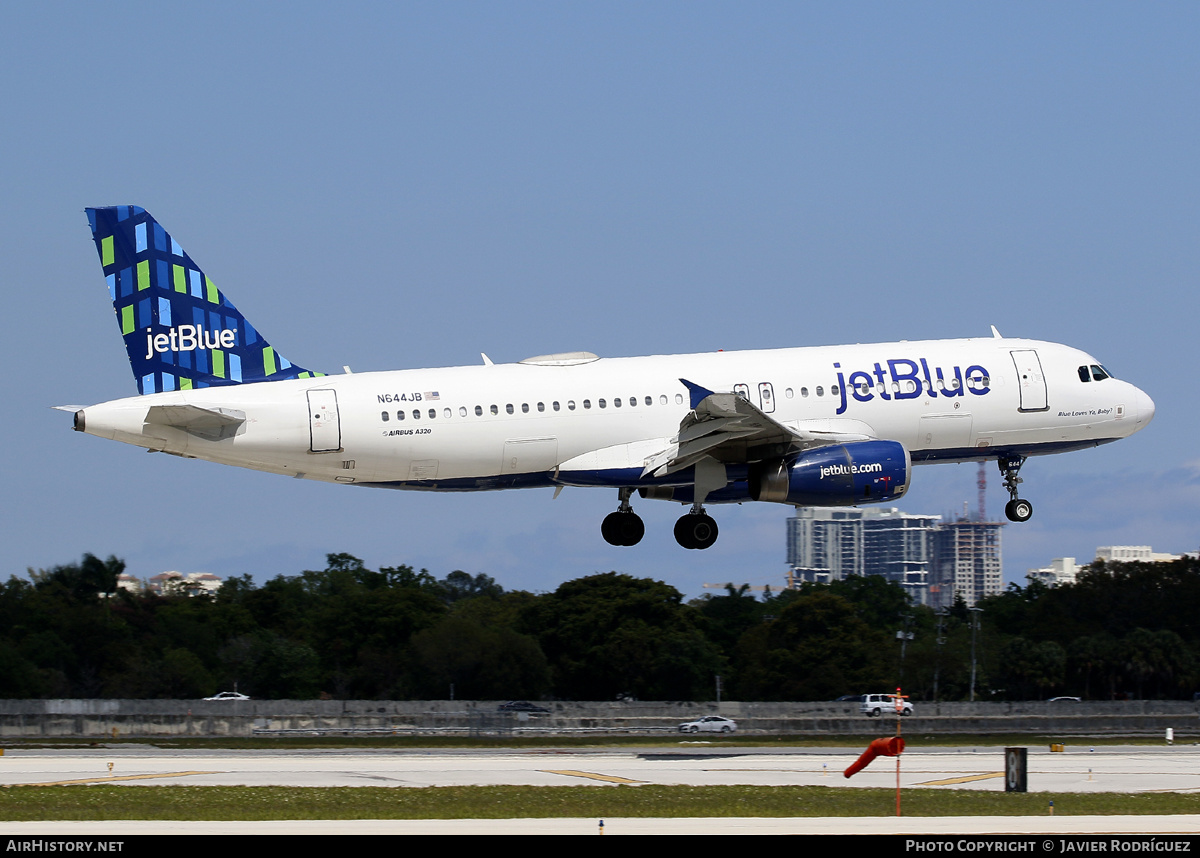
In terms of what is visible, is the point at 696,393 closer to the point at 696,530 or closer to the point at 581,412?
the point at 581,412

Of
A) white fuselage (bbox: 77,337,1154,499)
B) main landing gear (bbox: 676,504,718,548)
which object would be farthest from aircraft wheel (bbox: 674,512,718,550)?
white fuselage (bbox: 77,337,1154,499)

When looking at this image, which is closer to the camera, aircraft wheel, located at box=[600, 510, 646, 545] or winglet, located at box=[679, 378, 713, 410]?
winglet, located at box=[679, 378, 713, 410]

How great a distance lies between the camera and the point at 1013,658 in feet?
355

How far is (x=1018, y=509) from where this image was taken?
4709 centimetres

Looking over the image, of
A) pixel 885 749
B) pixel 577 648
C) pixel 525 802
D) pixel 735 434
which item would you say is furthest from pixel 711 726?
pixel 577 648

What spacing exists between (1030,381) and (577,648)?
63.9 meters

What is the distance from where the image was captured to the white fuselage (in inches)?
1582

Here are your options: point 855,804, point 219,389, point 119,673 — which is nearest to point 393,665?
point 119,673

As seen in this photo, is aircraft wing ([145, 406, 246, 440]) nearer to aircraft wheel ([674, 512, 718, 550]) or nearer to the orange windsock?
aircraft wheel ([674, 512, 718, 550])

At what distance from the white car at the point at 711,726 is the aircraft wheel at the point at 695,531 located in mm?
23090

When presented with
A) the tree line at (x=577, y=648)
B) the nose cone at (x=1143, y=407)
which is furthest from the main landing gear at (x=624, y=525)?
the tree line at (x=577, y=648)

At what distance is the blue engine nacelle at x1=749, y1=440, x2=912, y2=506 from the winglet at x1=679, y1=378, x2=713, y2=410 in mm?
3197

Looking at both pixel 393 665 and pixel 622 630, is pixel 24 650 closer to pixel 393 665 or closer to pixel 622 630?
pixel 393 665

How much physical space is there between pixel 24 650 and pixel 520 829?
78.0 metres
